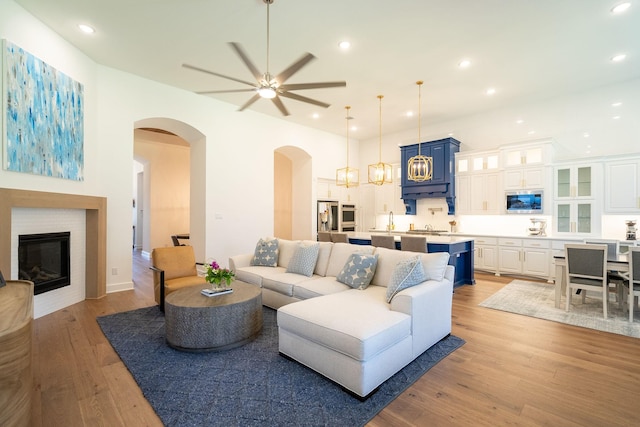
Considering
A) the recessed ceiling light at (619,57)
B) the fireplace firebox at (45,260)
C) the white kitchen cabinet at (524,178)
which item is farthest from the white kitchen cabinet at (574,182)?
the fireplace firebox at (45,260)

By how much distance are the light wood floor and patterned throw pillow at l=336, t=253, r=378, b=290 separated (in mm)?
1050

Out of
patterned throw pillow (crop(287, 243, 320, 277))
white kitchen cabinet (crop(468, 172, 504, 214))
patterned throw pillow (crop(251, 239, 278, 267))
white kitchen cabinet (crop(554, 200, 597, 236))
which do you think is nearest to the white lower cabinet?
white kitchen cabinet (crop(554, 200, 597, 236))

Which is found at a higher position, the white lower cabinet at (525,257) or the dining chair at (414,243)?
the dining chair at (414,243)

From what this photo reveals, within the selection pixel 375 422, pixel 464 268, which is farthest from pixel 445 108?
pixel 375 422

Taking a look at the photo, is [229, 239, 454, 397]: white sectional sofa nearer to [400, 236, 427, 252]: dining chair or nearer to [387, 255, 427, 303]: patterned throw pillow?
[387, 255, 427, 303]: patterned throw pillow

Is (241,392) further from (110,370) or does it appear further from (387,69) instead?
(387,69)

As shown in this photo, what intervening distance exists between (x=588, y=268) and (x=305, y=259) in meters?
3.58

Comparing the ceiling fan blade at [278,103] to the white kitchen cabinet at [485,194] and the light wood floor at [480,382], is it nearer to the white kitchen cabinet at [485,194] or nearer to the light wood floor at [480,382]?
the light wood floor at [480,382]

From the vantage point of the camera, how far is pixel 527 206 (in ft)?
19.8

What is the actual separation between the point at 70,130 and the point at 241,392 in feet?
13.6

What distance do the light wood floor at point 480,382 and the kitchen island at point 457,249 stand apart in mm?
1517

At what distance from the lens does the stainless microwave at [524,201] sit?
5914mm

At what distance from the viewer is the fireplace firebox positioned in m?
3.57

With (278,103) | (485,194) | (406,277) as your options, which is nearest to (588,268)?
(406,277)
